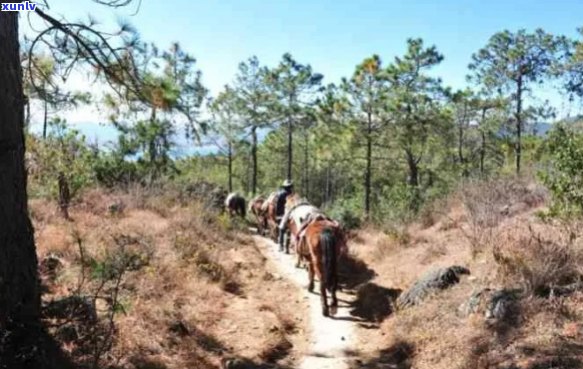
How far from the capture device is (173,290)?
873cm

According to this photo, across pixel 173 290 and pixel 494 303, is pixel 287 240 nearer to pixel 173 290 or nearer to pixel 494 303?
pixel 173 290

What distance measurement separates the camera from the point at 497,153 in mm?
39125

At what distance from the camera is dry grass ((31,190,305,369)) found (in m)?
6.64

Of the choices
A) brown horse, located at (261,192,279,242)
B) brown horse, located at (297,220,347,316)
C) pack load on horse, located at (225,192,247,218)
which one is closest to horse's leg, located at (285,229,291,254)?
brown horse, located at (261,192,279,242)

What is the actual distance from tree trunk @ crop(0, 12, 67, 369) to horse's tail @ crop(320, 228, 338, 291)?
4.86 meters

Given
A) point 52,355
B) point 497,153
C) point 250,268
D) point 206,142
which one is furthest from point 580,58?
point 497,153

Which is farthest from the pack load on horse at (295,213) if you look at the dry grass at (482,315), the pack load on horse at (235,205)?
the pack load on horse at (235,205)

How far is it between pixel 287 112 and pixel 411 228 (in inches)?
815

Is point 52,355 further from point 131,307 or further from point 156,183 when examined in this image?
point 156,183

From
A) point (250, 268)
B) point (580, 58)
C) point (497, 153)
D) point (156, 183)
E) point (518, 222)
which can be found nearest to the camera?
point (518, 222)

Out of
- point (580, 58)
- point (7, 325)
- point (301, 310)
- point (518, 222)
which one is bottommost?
point (301, 310)

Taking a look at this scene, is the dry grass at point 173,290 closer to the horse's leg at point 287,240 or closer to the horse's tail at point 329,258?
the horse's tail at point 329,258

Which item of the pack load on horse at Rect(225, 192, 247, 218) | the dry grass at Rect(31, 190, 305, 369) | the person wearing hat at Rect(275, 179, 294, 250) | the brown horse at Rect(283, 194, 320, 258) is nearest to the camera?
the dry grass at Rect(31, 190, 305, 369)

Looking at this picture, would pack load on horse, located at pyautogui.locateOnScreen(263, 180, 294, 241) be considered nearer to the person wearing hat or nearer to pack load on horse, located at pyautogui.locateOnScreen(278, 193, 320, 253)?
the person wearing hat
